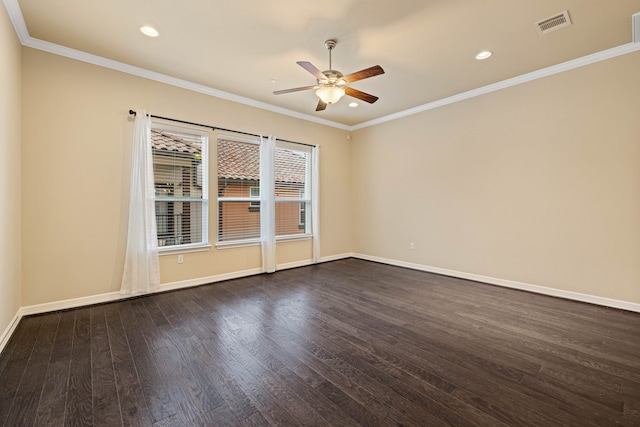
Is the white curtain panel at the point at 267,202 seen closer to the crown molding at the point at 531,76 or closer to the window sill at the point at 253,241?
the window sill at the point at 253,241

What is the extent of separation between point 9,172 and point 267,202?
3.09m

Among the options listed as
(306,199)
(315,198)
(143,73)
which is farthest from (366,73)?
(306,199)

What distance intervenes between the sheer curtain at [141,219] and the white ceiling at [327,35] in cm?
100

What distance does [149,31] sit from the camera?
2955 mm

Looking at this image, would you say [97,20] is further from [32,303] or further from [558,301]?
[558,301]

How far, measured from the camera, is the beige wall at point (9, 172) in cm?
245

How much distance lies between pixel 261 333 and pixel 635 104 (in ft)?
16.2

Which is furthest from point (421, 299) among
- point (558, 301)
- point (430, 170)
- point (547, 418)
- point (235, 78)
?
point (235, 78)

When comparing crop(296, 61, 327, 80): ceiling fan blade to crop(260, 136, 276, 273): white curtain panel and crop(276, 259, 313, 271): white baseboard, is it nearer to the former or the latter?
→ crop(260, 136, 276, 273): white curtain panel

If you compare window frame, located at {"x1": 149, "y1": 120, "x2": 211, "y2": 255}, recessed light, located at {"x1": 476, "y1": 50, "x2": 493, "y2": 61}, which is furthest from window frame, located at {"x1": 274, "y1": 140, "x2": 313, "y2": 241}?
recessed light, located at {"x1": 476, "y1": 50, "x2": 493, "y2": 61}

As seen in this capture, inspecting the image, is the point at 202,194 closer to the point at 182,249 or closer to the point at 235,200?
the point at 235,200

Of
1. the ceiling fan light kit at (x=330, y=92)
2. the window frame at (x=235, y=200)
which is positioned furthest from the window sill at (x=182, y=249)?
the ceiling fan light kit at (x=330, y=92)

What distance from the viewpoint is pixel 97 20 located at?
2.79m

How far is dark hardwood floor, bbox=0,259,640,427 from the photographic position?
1.66 meters
